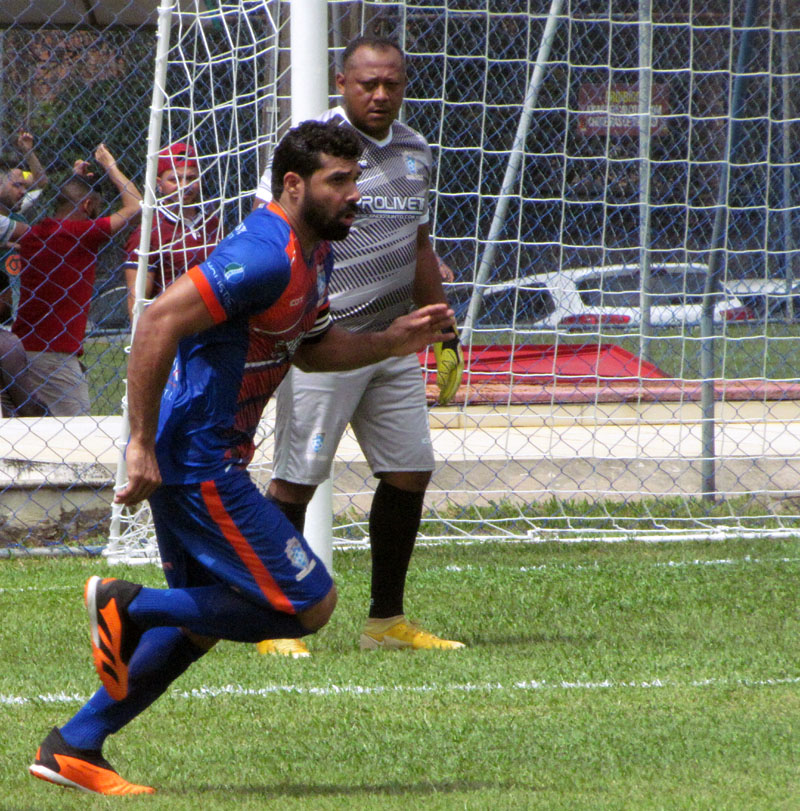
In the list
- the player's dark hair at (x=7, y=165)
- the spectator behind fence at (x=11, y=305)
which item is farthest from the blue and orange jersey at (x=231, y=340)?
the player's dark hair at (x=7, y=165)

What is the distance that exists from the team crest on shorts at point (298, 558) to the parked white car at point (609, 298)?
20.1 ft

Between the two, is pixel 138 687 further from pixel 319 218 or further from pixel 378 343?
pixel 319 218

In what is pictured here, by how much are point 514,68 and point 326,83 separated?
4330 millimetres

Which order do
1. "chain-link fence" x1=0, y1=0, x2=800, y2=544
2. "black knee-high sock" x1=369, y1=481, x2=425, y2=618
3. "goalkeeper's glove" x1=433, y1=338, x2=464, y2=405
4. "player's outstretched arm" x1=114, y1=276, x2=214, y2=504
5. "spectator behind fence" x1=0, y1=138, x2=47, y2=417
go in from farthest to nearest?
"spectator behind fence" x1=0, y1=138, x2=47, y2=417, "chain-link fence" x1=0, y1=0, x2=800, y2=544, "goalkeeper's glove" x1=433, y1=338, x2=464, y2=405, "black knee-high sock" x1=369, y1=481, x2=425, y2=618, "player's outstretched arm" x1=114, y1=276, x2=214, y2=504

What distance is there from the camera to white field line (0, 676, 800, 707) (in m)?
4.20

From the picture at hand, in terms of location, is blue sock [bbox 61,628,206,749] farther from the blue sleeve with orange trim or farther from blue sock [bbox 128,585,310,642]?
the blue sleeve with orange trim

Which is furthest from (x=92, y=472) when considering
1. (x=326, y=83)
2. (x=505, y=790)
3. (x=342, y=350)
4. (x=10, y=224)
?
(x=505, y=790)

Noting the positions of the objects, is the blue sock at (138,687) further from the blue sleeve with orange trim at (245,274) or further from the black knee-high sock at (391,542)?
the black knee-high sock at (391,542)

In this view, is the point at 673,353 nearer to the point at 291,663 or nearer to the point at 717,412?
the point at 717,412

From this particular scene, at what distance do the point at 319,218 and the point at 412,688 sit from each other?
1667 millimetres

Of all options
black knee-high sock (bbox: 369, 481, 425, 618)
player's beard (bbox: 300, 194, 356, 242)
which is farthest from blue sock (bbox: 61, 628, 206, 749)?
black knee-high sock (bbox: 369, 481, 425, 618)

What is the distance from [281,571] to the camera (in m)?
3.24

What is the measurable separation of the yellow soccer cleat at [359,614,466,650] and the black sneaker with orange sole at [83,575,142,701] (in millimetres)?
1727

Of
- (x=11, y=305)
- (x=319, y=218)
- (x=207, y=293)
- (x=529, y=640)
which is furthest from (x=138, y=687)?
(x=11, y=305)
